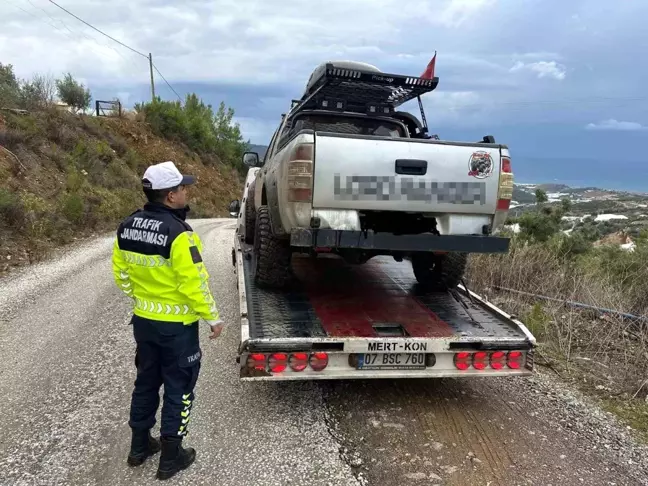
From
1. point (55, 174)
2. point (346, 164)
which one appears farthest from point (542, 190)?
point (55, 174)

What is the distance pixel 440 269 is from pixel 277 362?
230cm

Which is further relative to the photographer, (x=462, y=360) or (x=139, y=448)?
(x=462, y=360)

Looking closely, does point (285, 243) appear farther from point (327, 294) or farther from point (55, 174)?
point (55, 174)

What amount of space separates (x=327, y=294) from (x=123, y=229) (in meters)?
2.39

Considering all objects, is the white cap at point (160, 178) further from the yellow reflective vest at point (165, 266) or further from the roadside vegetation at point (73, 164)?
the roadside vegetation at point (73, 164)

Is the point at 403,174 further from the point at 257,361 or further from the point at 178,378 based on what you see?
the point at 178,378

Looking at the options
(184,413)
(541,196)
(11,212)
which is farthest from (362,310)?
(541,196)

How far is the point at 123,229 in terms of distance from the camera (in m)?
2.94

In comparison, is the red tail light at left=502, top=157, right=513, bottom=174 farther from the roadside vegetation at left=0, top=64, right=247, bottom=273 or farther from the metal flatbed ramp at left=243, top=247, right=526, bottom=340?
the roadside vegetation at left=0, top=64, right=247, bottom=273

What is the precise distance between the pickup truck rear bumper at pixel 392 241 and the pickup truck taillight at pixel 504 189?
226mm

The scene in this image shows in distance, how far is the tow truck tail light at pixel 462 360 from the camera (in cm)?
368

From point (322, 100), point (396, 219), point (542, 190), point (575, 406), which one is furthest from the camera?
point (542, 190)

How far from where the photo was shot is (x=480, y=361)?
12.2 ft

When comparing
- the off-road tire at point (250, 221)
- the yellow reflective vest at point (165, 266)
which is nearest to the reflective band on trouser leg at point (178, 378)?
the yellow reflective vest at point (165, 266)
